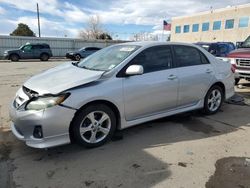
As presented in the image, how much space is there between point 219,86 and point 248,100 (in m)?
1.86

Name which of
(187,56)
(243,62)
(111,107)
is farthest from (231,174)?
(243,62)

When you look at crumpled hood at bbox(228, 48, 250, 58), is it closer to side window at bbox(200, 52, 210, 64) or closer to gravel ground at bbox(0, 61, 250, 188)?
side window at bbox(200, 52, 210, 64)

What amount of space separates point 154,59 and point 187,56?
34.7 inches

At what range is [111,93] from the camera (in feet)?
12.9

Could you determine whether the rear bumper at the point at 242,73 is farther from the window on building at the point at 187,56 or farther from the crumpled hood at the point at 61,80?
the crumpled hood at the point at 61,80

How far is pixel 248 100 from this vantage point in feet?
23.1

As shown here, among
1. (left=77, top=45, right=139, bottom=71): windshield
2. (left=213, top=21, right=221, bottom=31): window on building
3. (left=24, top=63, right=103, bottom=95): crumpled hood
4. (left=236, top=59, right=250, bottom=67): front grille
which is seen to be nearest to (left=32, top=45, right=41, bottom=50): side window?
(left=236, top=59, right=250, bottom=67): front grille

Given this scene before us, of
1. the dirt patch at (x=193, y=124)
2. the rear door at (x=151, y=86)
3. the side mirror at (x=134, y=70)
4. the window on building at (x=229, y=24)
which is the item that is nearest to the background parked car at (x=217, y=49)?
the dirt patch at (x=193, y=124)

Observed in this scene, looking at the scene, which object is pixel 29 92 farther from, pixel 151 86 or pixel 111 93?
pixel 151 86

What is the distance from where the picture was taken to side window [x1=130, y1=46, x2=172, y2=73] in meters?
4.43

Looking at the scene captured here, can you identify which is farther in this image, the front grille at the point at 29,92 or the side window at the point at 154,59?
the side window at the point at 154,59

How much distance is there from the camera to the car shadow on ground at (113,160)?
3.17 metres

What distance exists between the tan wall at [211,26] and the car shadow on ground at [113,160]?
42153mm

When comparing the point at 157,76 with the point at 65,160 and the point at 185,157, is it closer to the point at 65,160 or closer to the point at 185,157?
the point at 185,157
